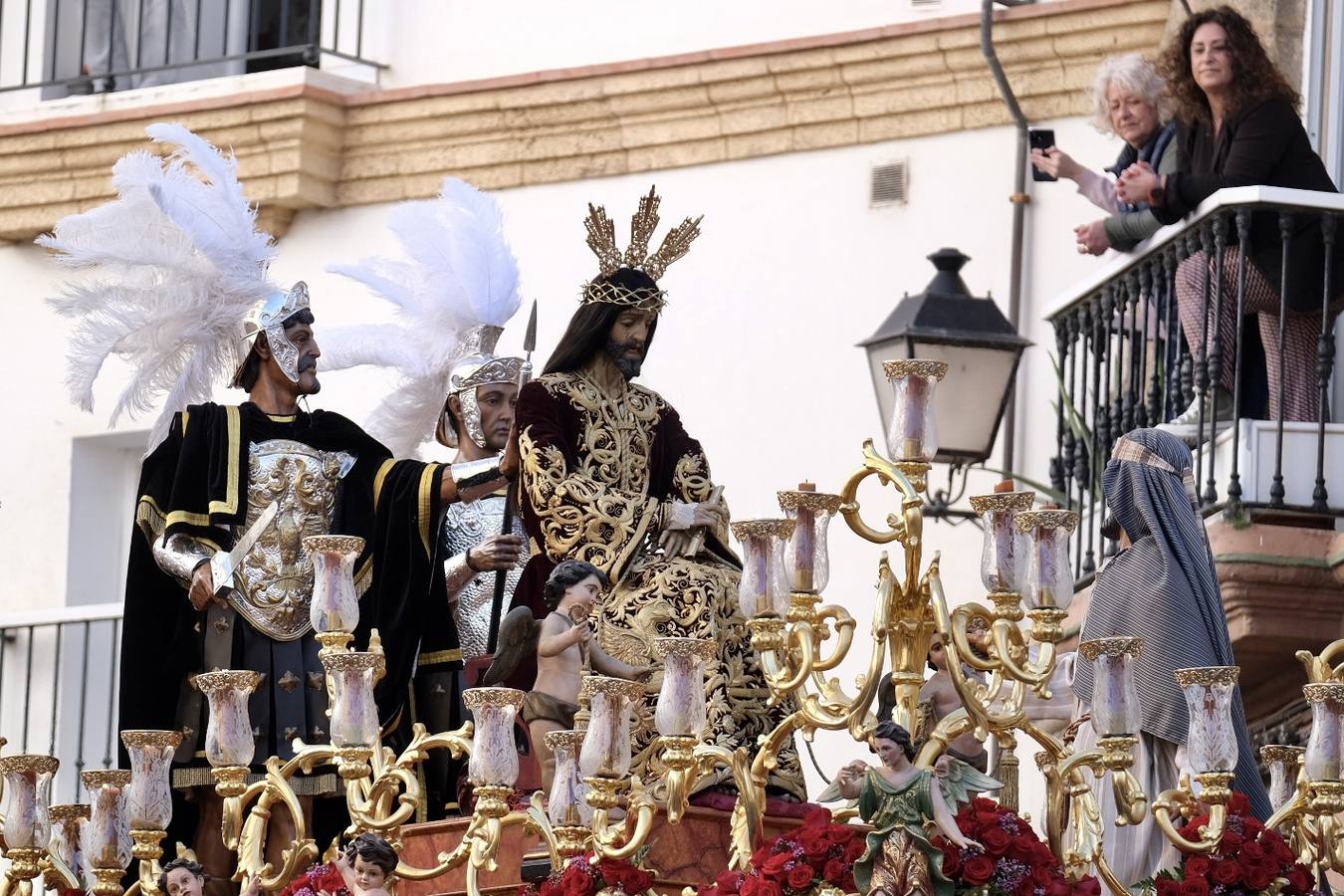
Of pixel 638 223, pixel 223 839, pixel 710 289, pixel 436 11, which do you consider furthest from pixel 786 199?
pixel 223 839

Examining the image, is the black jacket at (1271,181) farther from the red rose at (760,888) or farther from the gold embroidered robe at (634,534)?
the red rose at (760,888)

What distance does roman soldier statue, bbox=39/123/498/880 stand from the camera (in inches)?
448

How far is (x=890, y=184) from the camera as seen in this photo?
50.8ft

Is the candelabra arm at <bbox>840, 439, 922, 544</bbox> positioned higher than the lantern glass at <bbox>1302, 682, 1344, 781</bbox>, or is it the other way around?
the candelabra arm at <bbox>840, 439, 922, 544</bbox>

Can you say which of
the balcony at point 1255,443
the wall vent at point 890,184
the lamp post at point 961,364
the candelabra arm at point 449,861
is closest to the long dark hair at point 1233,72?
the balcony at point 1255,443

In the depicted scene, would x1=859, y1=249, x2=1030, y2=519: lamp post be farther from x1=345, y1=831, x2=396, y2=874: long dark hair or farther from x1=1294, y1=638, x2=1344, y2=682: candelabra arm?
x1=345, y1=831, x2=396, y2=874: long dark hair

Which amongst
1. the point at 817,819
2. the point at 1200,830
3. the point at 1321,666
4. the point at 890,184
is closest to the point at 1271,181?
the point at 890,184

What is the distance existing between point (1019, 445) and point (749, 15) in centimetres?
198

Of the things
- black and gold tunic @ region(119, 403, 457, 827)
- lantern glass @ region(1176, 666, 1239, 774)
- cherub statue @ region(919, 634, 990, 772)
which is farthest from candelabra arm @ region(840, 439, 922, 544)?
black and gold tunic @ region(119, 403, 457, 827)

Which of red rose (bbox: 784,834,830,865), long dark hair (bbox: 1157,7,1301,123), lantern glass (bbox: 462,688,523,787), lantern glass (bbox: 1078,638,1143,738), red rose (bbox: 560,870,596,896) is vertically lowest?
red rose (bbox: 560,870,596,896)

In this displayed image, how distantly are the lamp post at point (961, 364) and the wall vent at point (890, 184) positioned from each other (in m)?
1.54

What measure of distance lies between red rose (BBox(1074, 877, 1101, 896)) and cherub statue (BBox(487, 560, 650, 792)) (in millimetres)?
1599

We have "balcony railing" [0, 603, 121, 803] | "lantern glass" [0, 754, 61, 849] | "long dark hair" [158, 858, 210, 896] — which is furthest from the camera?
"balcony railing" [0, 603, 121, 803]

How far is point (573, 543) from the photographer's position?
37.2 feet
